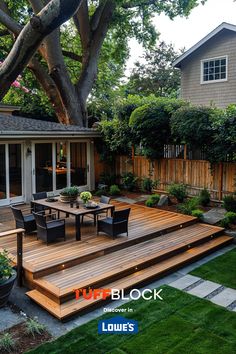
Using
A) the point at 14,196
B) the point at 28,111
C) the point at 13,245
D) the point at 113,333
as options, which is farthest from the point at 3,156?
the point at 28,111

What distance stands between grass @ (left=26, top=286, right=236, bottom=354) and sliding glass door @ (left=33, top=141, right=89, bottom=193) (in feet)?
25.3

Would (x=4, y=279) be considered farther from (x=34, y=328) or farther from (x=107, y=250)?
(x=107, y=250)

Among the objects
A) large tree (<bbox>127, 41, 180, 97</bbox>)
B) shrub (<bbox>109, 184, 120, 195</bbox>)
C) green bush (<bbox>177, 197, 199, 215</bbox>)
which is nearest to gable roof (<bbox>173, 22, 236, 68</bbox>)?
shrub (<bbox>109, 184, 120, 195</bbox>)

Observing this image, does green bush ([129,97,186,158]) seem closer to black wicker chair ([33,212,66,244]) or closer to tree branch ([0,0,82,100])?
black wicker chair ([33,212,66,244])

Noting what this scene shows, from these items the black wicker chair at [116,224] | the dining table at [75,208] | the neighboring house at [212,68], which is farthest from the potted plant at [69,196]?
the neighboring house at [212,68]

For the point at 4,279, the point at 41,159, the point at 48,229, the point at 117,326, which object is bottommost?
the point at 117,326

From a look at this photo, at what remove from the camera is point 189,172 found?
1143cm

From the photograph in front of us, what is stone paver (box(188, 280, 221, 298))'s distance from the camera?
565 cm

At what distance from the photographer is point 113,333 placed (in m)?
4.52

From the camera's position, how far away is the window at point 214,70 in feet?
47.6

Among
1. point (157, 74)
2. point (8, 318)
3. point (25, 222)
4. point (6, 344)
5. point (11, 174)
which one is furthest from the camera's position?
point (157, 74)

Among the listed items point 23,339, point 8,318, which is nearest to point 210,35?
point 8,318

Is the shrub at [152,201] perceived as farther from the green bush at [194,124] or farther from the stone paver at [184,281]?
the stone paver at [184,281]

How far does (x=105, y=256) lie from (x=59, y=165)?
21.4 ft
